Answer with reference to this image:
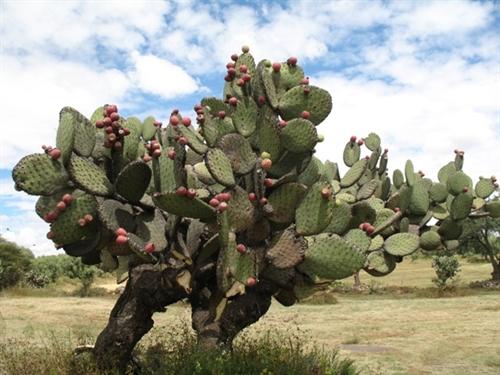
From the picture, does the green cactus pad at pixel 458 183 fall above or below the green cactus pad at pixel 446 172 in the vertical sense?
below

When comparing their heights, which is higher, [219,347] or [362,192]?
[362,192]

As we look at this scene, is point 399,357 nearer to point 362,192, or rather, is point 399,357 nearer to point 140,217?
point 362,192

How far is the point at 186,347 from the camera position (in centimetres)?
829

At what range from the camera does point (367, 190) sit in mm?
9195

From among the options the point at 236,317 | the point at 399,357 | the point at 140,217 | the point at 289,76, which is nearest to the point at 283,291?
the point at 236,317

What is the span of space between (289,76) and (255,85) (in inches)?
19.1

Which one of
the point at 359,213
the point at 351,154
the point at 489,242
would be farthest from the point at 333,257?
the point at 489,242

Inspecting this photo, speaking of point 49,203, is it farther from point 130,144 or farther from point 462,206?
point 462,206

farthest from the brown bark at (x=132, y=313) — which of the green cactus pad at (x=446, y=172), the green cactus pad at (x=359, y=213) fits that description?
the green cactus pad at (x=446, y=172)

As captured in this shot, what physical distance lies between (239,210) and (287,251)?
74 cm

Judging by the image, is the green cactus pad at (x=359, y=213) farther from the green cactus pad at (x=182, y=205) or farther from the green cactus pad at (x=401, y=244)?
the green cactus pad at (x=182, y=205)

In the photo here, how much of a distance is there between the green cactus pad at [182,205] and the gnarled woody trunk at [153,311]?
1367 mm

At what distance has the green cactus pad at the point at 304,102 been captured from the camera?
6668 mm

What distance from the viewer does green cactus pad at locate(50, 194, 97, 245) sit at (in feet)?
18.8
